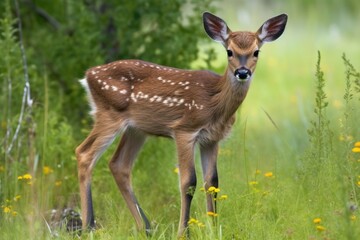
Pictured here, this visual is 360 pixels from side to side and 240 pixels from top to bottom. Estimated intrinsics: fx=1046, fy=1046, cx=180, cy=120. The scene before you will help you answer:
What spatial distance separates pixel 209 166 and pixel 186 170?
0.84 feet

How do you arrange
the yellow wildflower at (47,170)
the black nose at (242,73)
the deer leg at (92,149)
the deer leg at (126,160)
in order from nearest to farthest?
the black nose at (242,73), the deer leg at (92,149), the deer leg at (126,160), the yellow wildflower at (47,170)

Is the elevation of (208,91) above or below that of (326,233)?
above

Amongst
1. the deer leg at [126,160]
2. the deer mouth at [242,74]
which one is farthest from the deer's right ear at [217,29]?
the deer leg at [126,160]

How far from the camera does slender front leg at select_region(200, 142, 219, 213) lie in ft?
25.9

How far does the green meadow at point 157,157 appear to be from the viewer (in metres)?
7.18

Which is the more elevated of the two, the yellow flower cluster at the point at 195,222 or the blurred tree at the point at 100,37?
the blurred tree at the point at 100,37

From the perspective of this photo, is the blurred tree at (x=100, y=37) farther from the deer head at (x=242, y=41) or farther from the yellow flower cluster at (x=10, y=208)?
the yellow flower cluster at (x=10, y=208)

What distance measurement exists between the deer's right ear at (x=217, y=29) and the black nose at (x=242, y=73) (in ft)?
1.91

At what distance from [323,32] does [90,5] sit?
8725 mm

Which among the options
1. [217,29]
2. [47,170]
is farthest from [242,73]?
[47,170]

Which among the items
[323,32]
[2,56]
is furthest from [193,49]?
[323,32]

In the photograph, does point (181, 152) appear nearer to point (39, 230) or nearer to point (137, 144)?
point (137, 144)

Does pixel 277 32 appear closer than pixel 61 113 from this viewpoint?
Yes

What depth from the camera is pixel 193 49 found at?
10.7m
